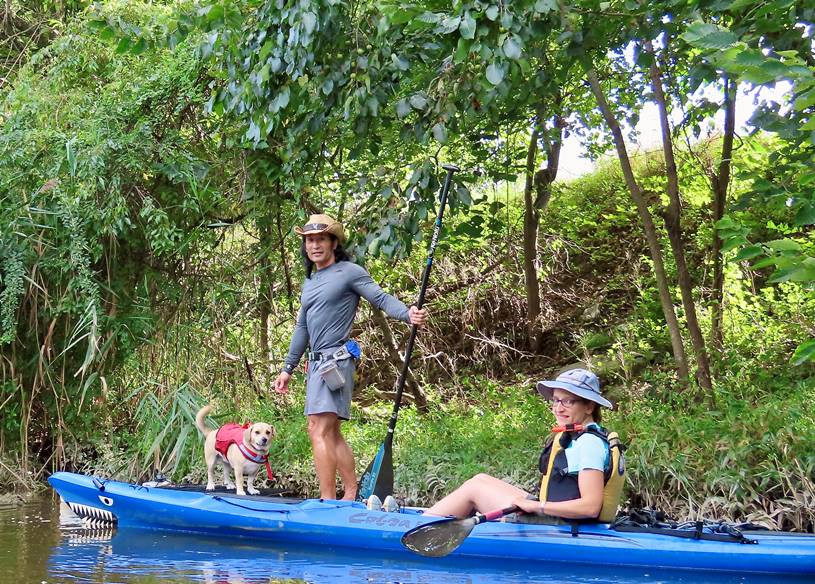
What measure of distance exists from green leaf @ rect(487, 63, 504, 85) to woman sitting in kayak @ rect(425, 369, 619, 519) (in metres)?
1.22

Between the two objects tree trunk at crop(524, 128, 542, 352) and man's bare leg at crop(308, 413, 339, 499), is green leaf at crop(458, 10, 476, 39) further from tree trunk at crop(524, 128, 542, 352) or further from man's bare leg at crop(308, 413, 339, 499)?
tree trunk at crop(524, 128, 542, 352)

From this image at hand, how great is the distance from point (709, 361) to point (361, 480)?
9.23ft

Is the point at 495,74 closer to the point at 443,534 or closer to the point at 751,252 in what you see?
the point at 751,252

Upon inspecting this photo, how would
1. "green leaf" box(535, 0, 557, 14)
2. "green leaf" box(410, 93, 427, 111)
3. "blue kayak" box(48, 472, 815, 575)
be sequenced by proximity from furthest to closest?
"green leaf" box(410, 93, 427, 111)
"blue kayak" box(48, 472, 815, 575)
"green leaf" box(535, 0, 557, 14)

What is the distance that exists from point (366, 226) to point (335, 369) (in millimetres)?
777

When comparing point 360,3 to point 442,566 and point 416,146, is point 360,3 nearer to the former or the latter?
point 416,146

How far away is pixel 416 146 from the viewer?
619cm

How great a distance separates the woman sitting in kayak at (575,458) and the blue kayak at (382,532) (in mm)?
148

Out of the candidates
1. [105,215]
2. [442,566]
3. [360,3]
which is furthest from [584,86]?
[442,566]

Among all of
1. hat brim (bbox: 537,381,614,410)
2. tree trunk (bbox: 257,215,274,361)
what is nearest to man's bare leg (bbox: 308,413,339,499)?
hat brim (bbox: 537,381,614,410)

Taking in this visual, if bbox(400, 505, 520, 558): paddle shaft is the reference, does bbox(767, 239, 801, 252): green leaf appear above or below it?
above

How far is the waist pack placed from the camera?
5094 millimetres

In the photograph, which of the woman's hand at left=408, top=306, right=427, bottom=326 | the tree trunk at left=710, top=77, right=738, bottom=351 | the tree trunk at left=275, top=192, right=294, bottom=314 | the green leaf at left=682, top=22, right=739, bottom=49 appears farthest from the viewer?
the tree trunk at left=275, top=192, right=294, bottom=314

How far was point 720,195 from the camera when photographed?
693 cm
